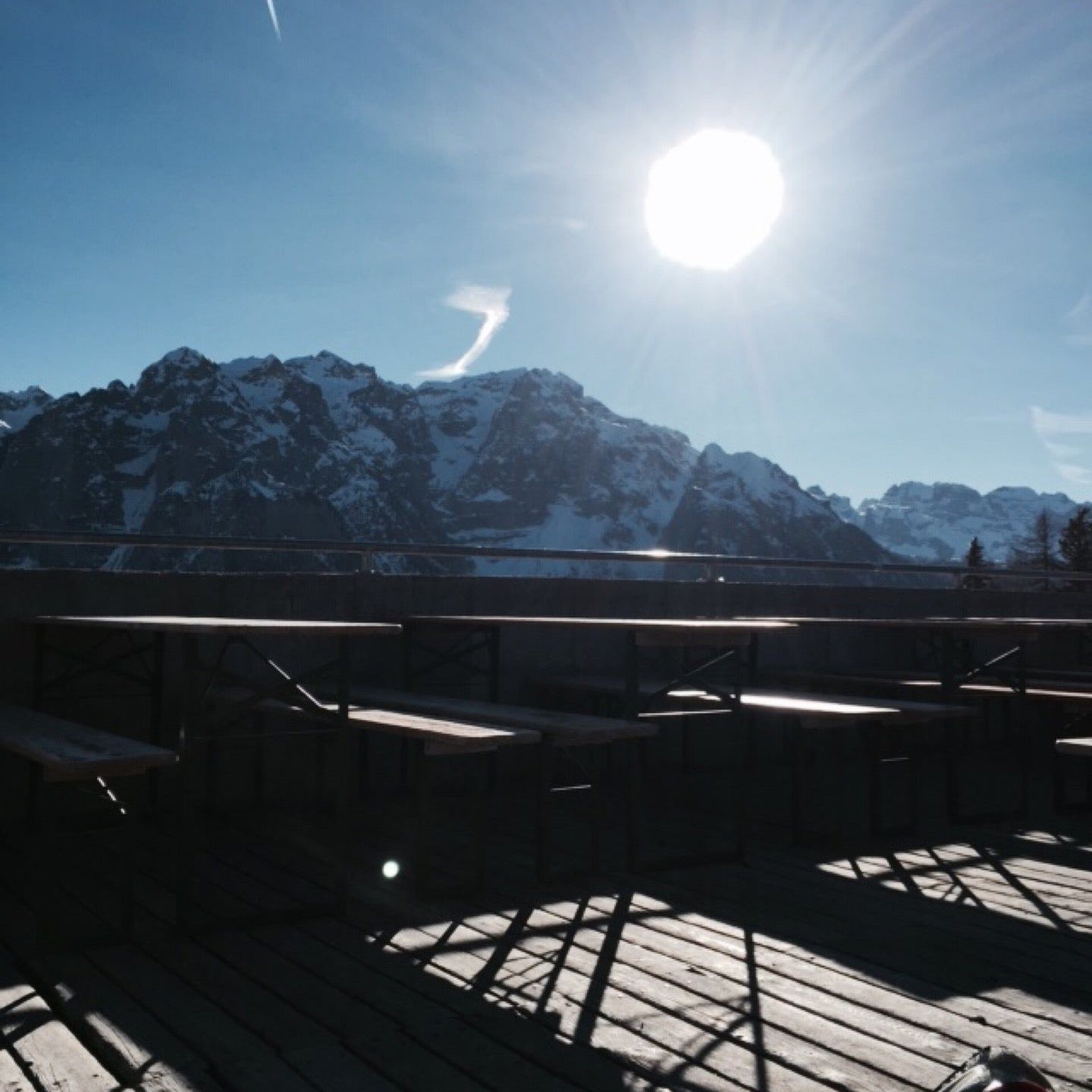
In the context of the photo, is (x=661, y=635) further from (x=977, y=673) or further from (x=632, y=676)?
(x=977, y=673)

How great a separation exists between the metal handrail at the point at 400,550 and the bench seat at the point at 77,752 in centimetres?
118

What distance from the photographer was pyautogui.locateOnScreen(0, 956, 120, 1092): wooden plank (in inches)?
109

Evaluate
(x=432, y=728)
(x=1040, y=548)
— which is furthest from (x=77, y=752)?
(x=1040, y=548)

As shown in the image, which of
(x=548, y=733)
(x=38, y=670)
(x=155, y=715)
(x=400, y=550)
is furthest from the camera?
(x=400, y=550)

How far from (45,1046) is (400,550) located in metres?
4.43

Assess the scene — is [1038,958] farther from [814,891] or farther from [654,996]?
[654,996]

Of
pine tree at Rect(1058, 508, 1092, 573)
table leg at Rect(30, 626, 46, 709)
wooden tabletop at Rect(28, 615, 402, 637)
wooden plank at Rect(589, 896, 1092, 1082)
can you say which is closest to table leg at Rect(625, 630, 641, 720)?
wooden plank at Rect(589, 896, 1092, 1082)

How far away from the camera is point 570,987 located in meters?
3.49

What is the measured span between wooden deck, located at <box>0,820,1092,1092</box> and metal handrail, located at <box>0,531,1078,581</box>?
1.73 meters

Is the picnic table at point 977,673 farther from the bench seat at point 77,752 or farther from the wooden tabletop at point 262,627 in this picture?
the bench seat at point 77,752

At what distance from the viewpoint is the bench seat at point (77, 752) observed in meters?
3.58

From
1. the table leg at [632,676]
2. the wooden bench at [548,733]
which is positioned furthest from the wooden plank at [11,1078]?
the table leg at [632,676]

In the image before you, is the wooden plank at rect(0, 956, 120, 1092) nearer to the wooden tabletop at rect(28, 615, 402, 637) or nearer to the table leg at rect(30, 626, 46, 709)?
the wooden tabletop at rect(28, 615, 402, 637)

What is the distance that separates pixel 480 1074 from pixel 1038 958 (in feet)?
7.07
